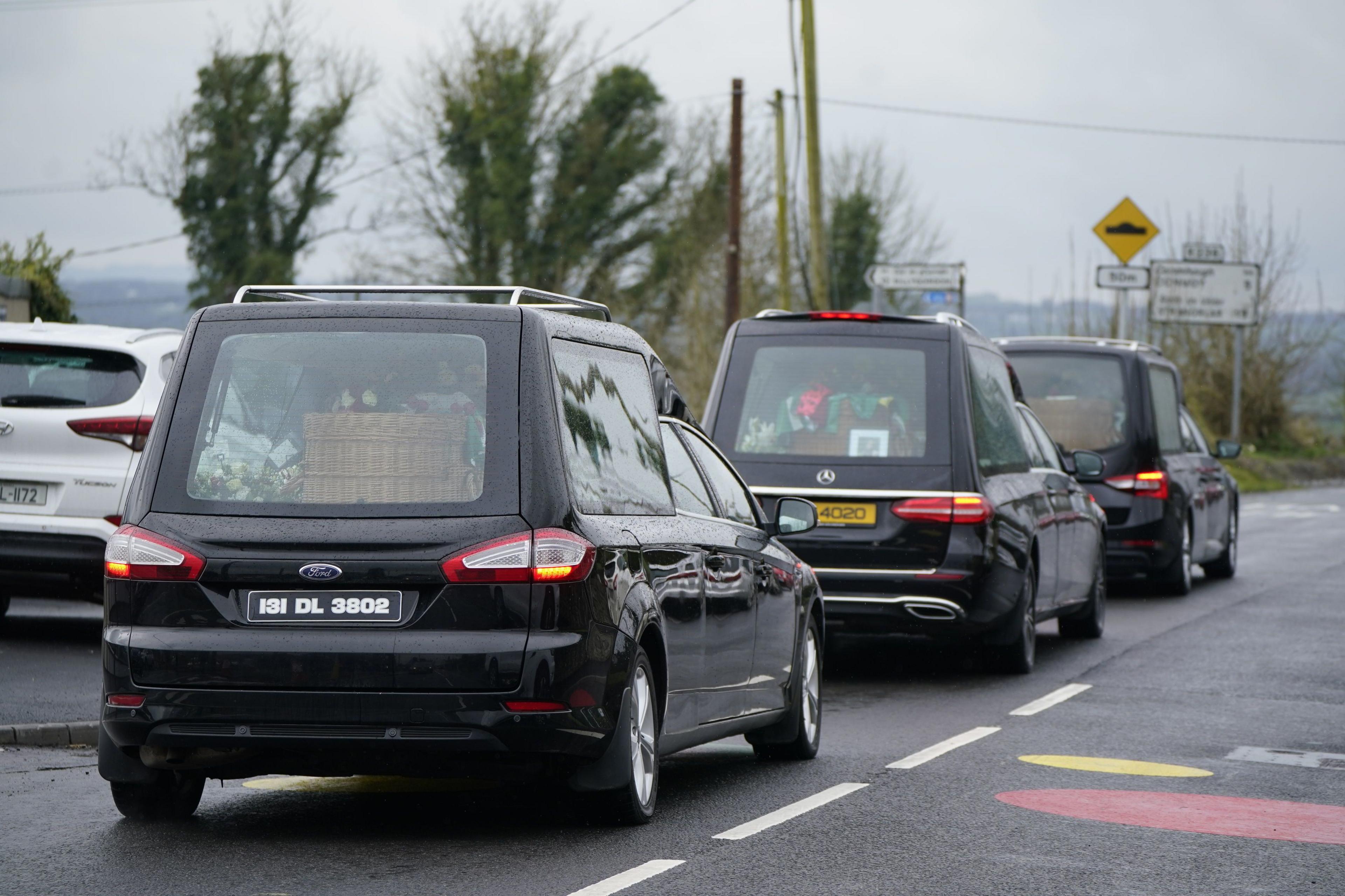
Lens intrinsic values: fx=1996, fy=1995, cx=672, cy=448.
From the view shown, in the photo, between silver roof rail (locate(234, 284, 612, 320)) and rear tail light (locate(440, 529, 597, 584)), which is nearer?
rear tail light (locate(440, 529, 597, 584))

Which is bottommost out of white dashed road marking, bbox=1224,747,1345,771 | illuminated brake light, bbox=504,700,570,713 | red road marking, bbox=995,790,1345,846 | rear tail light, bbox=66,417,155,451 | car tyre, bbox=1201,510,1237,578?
car tyre, bbox=1201,510,1237,578

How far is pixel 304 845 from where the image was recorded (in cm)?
650

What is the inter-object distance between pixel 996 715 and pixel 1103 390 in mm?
7463

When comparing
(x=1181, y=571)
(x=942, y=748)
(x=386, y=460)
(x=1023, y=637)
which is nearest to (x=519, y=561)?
(x=386, y=460)

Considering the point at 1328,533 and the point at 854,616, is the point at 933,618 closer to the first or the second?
the point at 854,616

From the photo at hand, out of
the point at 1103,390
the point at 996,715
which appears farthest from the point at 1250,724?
the point at 1103,390

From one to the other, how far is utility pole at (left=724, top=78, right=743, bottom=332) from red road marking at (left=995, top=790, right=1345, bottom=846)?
2571 cm

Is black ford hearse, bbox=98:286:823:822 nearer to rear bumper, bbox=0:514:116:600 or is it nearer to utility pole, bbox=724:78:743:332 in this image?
rear bumper, bbox=0:514:116:600

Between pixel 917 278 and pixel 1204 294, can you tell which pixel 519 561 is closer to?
pixel 917 278

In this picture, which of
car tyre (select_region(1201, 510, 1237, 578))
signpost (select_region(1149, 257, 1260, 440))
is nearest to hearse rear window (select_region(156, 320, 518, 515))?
car tyre (select_region(1201, 510, 1237, 578))

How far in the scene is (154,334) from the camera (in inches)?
477

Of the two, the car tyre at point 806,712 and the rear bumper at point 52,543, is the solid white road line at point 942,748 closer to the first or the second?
Answer: the car tyre at point 806,712

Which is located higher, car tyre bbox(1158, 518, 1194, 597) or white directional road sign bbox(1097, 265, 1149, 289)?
white directional road sign bbox(1097, 265, 1149, 289)

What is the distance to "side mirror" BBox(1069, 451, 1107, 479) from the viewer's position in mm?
14828
